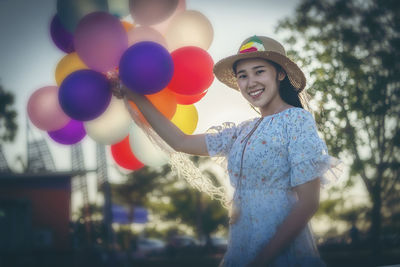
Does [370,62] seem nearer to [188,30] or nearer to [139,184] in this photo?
[188,30]

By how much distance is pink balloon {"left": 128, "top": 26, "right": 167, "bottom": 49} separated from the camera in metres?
2.13

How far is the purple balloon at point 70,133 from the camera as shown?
240 centimetres

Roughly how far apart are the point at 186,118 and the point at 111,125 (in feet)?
1.69

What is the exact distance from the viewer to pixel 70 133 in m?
2.42

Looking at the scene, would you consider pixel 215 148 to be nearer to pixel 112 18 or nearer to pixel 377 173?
pixel 112 18

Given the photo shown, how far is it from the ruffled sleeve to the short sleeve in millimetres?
418

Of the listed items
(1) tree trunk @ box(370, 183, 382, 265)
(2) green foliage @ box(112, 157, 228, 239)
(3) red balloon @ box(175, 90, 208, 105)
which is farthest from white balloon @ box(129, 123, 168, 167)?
(2) green foliage @ box(112, 157, 228, 239)

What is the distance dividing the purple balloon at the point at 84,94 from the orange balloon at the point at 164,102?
0.59 ft

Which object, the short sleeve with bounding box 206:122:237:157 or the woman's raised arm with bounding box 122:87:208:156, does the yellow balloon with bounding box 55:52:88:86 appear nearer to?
the woman's raised arm with bounding box 122:87:208:156

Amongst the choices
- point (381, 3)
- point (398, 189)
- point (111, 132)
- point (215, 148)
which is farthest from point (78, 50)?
point (398, 189)

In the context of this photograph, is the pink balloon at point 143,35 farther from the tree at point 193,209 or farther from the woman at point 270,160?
the tree at point 193,209

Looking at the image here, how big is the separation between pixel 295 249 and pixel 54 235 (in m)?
12.4

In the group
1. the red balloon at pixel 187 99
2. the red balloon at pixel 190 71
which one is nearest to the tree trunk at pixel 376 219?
the red balloon at pixel 187 99

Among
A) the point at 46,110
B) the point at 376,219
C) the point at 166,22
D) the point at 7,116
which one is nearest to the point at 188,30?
the point at 166,22
